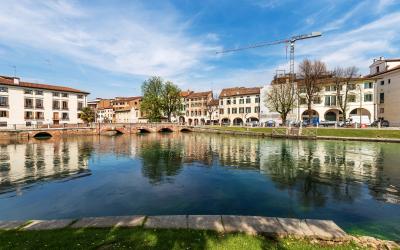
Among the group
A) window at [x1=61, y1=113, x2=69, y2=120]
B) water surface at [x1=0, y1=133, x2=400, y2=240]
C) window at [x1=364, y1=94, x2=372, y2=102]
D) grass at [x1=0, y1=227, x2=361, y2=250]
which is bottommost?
water surface at [x1=0, y1=133, x2=400, y2=240]

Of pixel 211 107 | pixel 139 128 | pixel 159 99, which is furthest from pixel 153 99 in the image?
pixel 211 107

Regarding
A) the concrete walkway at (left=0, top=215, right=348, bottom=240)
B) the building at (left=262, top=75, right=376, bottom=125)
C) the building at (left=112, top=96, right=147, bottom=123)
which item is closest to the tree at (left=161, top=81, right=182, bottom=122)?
the building at (left=112, top=96, right=147, bottom=123)

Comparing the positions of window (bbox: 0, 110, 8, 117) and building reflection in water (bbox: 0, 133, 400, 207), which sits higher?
window (bbox: 0, 110, 8, 117)

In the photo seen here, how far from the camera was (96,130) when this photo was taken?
242 feet

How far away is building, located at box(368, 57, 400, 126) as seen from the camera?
217 feet

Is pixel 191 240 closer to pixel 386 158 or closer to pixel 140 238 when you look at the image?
pixel 140 238

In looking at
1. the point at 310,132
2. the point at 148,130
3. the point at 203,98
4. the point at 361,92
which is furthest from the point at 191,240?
the point at 203,98

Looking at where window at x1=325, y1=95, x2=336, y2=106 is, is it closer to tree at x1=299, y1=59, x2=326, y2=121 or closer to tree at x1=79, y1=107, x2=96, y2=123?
tree at x1=299, y1=59, x2=326, y2=121

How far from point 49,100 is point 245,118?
2917 inches

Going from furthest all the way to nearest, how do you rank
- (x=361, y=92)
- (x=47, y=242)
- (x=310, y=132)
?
(x=361, y=92)
(x=310, y=132)
(x=47, y=242)

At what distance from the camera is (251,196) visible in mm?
14859

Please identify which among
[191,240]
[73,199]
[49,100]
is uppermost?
[49,100]

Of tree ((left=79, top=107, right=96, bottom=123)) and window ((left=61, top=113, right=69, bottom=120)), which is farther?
window ((left=61, top=113, right=69, bottom=120))

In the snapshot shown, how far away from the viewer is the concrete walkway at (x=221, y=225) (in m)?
7.82
